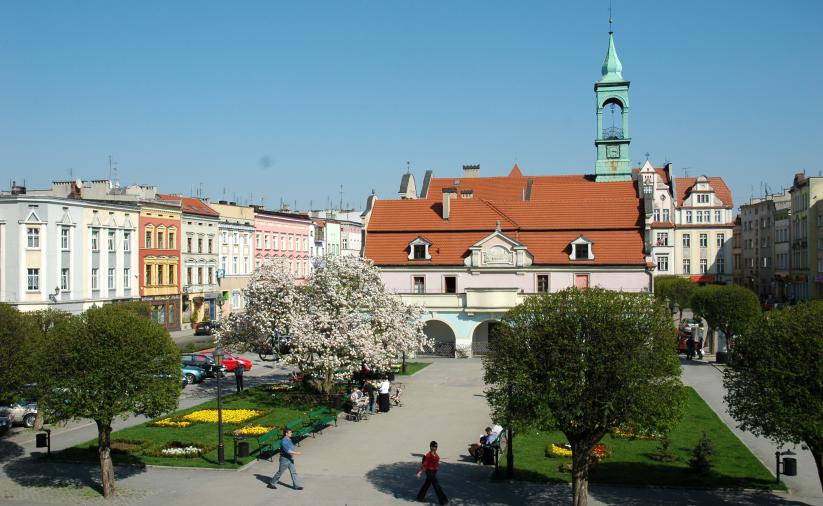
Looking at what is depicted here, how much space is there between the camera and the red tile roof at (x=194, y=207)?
7079cm

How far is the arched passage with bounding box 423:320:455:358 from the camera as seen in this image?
2181 inches

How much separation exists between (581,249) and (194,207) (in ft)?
117

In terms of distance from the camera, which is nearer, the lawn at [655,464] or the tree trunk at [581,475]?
the tree trunk at [581,475]

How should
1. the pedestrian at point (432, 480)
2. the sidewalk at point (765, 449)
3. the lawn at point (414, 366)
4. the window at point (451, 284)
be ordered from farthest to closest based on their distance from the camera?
the window at point (451, 284) → the lawn at point (414, 366) → the sidewalk at point (765, 449) → the pedestrian at point (432, 480)

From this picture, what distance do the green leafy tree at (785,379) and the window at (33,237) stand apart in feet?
160

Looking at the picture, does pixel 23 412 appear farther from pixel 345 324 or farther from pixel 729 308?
pixel 729 308

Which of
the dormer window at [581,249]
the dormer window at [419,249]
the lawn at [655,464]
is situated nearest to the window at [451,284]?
the dormer window at [419,249]

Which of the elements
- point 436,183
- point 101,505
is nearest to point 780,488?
point 101,505

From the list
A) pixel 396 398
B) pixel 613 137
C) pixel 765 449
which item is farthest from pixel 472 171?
pixel 765 449

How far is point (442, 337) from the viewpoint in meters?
55.8

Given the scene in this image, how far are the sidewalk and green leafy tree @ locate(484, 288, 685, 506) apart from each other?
5.88 metres

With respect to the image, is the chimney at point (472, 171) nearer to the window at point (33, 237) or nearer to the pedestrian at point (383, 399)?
the window at point (33, 237)

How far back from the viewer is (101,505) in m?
21.4

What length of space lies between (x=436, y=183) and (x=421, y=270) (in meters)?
19.2
